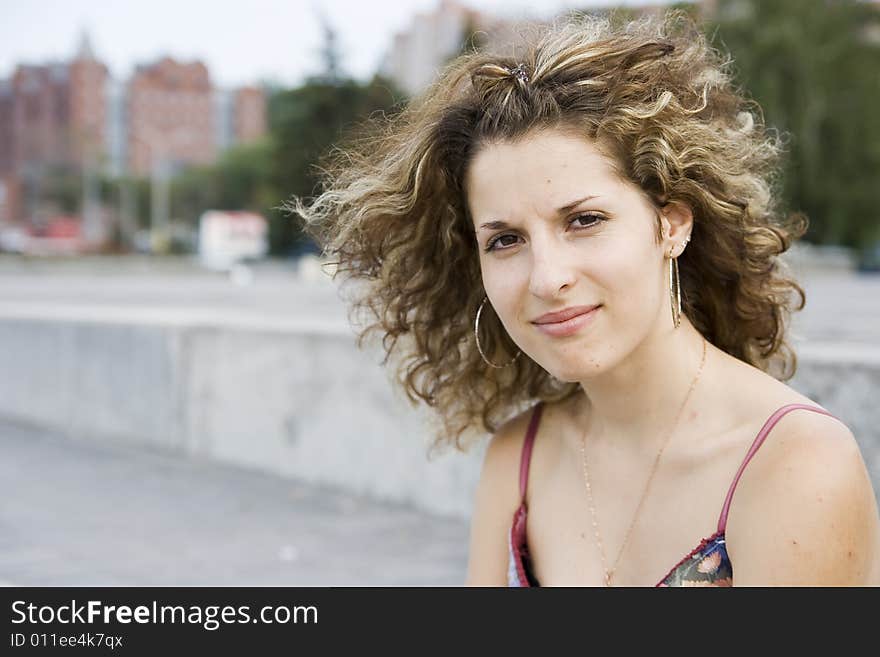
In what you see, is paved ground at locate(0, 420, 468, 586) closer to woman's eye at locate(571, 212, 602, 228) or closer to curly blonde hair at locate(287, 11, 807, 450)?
curly blonde hair at locate(287, 11, 807, 450)

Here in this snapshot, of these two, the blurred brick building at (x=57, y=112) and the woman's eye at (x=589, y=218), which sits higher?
the blurred brick building at (x=57, y=112)

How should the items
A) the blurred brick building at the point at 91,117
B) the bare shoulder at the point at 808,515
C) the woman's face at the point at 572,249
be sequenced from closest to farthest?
the bare shoulder at the point at 808,515 < the woman's face at the point at 572,249 < the blurred brick building at the point at 91,117

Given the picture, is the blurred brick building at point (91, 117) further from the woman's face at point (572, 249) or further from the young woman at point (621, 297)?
the woman's face at point (572, 249)

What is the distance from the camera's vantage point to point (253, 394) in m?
6.30

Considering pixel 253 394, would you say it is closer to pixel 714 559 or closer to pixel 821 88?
pixel 714 559

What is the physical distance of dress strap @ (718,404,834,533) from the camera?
207 cm

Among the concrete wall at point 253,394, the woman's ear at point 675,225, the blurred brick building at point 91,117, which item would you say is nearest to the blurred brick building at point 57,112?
the blurred brick building at point 91,117

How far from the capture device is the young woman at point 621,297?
2.05m

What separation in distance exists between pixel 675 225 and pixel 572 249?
0.92ft

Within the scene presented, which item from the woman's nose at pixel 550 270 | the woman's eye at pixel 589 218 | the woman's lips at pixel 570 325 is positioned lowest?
the woman's lips at pixel 570 325

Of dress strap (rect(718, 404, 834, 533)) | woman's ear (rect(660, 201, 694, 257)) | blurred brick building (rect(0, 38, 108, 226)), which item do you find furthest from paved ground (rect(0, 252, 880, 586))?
blurred brick building (rect(0, 38, 108, 226))
